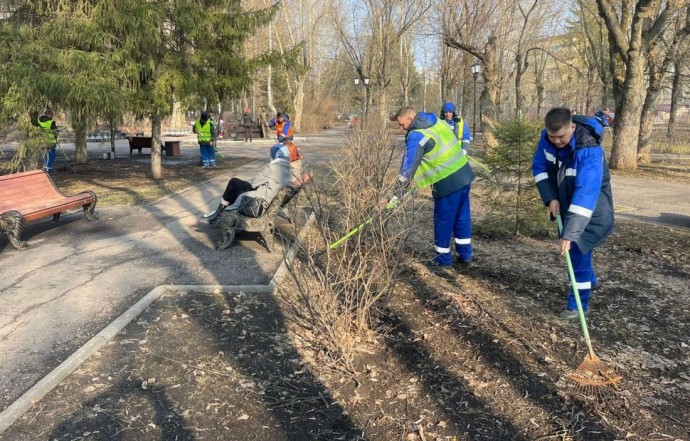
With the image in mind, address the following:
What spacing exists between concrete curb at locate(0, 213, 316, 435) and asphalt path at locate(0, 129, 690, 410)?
Result: 0.14 meters

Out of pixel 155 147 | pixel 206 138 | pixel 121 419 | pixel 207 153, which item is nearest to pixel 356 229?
pixel 121 419

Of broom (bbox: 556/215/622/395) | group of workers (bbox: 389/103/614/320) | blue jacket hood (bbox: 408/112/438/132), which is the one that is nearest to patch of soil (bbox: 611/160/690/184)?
group of workers (bbox: 389/103/614/320)

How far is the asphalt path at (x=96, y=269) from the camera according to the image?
3.64 m

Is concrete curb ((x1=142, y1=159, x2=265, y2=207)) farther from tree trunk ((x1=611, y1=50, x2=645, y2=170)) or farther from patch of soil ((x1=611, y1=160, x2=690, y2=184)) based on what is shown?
tree trunk ((x1=611, y1=50, x2=645, y2=170))

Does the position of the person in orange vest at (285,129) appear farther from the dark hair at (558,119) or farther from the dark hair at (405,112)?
the dark hair at (558,119)

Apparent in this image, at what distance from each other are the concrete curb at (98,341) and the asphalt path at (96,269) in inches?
5.3

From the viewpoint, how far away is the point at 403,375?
10.4 feet

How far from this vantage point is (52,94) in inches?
334

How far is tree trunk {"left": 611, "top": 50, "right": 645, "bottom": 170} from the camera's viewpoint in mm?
12398

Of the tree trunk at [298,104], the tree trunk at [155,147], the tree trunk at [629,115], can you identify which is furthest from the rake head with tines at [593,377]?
the tree trunk at [298,104]

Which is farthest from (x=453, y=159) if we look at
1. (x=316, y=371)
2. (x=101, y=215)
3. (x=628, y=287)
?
(x=101, y=215)

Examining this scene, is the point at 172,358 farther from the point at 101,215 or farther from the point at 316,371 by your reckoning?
the point at 101,215

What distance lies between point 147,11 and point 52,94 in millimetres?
2318

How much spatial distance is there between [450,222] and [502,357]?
1977 millimetres
